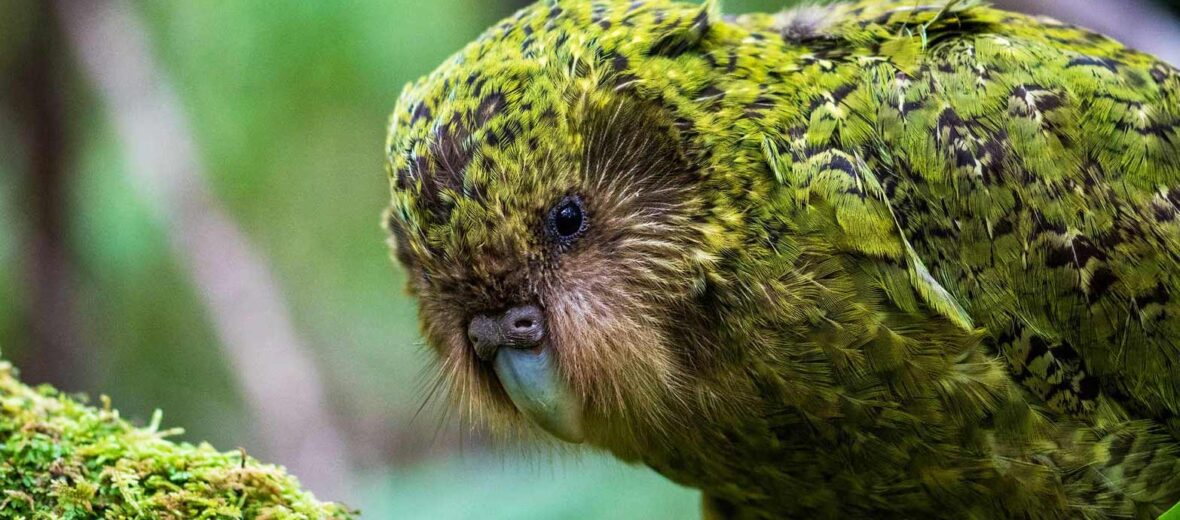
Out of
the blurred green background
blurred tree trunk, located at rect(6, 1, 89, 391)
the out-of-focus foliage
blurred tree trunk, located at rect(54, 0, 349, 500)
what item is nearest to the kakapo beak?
the out-of-focus foliage

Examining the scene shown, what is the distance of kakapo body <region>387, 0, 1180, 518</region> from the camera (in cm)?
251

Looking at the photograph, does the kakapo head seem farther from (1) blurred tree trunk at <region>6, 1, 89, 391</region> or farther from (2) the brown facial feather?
(1) blurred tree trunk at <region>6, 1, 89, 391</region>


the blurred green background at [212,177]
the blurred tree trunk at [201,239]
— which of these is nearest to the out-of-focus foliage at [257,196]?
the blurred green background at [212,177]

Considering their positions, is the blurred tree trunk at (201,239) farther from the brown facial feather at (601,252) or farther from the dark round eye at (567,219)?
the dark round eye at (567,219)

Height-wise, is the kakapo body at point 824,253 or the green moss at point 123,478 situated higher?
the kakapo body at point 824,253

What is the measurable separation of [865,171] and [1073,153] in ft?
1.93

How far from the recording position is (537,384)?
260 cm

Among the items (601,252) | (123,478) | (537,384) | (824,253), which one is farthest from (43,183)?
(824,253)

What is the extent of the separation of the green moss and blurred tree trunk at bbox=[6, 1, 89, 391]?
336 centimetres

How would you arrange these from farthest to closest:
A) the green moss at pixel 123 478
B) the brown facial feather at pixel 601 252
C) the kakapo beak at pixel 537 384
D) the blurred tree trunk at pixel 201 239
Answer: the blurred tree trunk at pixel 201 239 < the kakapo beak at pixel 537 384 < the brown facial feather at pixel 601 252 < the green moss at pixel 123 478

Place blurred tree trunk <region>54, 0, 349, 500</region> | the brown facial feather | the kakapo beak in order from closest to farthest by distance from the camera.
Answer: the brown facial feather → the kakapo beak → blurred tree trunk <region>54, 0, 349, 500</region>

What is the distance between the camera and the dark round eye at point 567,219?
2490mm

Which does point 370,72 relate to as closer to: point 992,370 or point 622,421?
point 622,421

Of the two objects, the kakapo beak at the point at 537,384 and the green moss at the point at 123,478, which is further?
the kakapo beak at the point at 537,384
